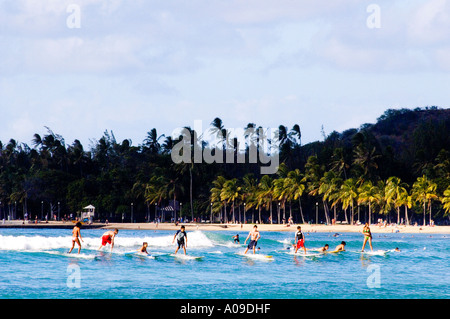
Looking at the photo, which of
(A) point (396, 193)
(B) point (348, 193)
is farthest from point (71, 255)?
(B) point (348, 193)

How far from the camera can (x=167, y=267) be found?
3130 cm

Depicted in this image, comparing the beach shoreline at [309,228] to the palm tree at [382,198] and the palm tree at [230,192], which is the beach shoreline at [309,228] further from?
the palm tree at [230,192]

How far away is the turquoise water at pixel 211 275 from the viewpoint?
905 inches

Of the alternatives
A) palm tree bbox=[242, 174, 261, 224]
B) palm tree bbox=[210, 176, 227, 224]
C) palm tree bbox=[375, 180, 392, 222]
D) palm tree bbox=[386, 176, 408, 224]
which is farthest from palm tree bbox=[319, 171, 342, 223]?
palm tree bbox=[210, 176, 227, 224]

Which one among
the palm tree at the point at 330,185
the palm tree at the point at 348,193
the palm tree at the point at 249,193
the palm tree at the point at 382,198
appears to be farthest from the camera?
the palm tree at the point at 249,193

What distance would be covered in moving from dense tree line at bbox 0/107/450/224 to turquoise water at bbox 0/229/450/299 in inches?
2716

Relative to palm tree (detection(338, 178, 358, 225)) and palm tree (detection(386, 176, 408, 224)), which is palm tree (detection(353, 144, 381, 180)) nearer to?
palm tree (detection(338, 178, 358, 225))

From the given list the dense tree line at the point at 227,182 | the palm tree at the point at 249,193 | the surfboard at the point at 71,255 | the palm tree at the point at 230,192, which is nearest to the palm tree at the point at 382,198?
the dense tree line at the point at 227,182

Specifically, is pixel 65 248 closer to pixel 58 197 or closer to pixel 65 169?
pixel 58 197

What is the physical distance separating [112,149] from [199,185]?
28610mm

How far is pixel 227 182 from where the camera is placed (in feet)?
402

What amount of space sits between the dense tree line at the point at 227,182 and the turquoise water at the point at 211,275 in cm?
6899

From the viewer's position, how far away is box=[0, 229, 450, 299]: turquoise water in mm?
22984
